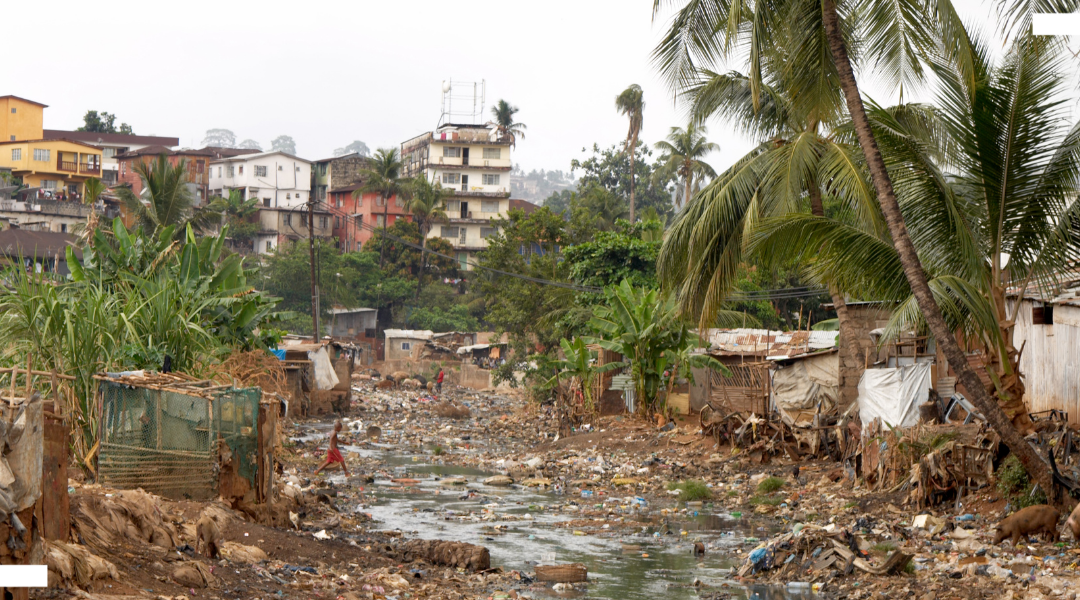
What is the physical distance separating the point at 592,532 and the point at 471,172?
52.7 m

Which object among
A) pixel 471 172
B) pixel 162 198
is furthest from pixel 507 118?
pixel 162 198

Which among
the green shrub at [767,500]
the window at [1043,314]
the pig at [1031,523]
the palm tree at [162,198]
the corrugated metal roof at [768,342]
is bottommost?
the green shrub at [767,500]

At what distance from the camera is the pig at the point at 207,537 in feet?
25.7

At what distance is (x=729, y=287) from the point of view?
50.5 feet

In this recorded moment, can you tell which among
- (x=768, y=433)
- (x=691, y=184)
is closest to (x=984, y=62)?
(x=768, y=433)

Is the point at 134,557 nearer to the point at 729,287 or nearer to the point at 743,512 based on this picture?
the point at 743,512

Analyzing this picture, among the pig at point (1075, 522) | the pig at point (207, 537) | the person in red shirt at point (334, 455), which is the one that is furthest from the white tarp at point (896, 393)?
the pig at point (207, 537)

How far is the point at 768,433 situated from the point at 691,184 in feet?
109

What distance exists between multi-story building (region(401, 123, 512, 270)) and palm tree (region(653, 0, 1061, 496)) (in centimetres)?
5151

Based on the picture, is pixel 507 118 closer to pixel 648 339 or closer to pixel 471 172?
pixel 471 172

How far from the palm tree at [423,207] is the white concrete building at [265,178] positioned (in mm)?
10928

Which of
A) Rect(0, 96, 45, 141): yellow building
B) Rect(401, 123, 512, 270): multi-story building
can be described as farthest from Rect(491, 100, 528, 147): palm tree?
Rect(0, 96, 45, 141): yellow building

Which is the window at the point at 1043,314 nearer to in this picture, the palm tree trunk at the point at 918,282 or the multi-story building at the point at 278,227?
the palm tree trunk at the point at 918,282

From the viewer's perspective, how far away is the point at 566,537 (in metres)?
12.0
